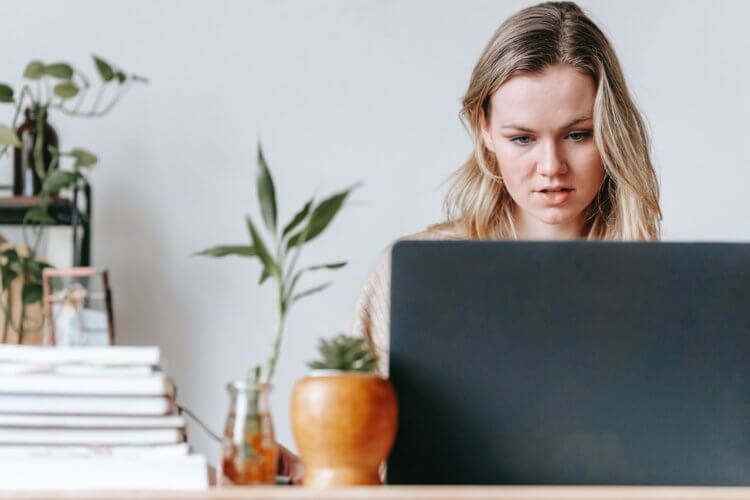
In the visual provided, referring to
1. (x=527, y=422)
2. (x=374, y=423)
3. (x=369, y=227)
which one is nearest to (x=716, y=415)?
(x=527, y=422)

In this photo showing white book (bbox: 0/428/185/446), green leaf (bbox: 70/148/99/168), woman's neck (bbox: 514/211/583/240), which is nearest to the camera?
white book (bbox: 0/428/185/446)

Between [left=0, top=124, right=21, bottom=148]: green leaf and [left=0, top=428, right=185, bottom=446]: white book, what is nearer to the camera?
[left=0, top=428, right=185, bottom=446]: white book

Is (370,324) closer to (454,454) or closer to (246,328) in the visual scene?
(454,454)

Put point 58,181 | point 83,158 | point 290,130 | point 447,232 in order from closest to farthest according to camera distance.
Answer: point 447,232 < point 58,181 < point 83,158 < point 290,130

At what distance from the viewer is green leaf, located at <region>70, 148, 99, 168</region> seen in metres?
3.02

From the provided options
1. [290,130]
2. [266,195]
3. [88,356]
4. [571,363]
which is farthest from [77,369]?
[290,130]

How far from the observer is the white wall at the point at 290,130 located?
10.9 ft

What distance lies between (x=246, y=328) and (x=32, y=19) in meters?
1.18

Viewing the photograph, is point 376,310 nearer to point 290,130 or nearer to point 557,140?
point 557,140

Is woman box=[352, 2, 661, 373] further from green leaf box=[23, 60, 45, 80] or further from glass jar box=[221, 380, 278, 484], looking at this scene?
green leaf box=[23, 60, 45, 80]

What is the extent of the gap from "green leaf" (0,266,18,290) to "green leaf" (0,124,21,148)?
0.35 meters

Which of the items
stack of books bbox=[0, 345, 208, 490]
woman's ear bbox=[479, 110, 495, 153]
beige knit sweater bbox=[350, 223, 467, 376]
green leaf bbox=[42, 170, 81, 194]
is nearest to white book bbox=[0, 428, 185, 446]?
stack of books bbox=[0, 345, 208, 490]

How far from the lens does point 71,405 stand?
3.40 ft

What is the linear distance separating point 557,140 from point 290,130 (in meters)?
1.50
